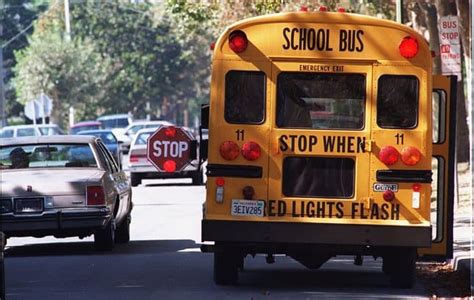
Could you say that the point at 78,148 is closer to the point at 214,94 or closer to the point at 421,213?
the point at 214,94

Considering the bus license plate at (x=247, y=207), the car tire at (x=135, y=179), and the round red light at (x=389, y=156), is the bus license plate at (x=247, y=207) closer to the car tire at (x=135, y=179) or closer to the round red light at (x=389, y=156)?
the round red light at (x=389, y=156)

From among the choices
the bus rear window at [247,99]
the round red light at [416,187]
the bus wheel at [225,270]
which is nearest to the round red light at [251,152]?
the bus rear window at [247,99]

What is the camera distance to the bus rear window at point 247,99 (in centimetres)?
1218

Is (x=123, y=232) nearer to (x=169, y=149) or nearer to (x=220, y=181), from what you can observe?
(x=169, y=149)

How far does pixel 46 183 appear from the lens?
1537cm

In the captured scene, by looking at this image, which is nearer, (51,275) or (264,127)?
(264,127)

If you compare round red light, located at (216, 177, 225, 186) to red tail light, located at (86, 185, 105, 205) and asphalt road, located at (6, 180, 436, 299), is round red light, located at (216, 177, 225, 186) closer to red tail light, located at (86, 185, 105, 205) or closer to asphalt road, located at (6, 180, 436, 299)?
asphalt road, located at (6, 180, 436, 299)

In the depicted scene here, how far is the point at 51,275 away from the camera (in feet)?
45.5

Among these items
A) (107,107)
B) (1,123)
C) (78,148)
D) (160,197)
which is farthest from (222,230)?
(107,107)

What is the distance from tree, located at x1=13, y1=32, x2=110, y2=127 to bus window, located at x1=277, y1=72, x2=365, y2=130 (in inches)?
Answer: 2461

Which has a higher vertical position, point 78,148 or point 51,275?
point 78,148

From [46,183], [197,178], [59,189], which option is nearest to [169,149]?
[59,189]

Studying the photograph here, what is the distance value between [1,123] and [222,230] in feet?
85.8

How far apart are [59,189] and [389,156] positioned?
488 centimetres
